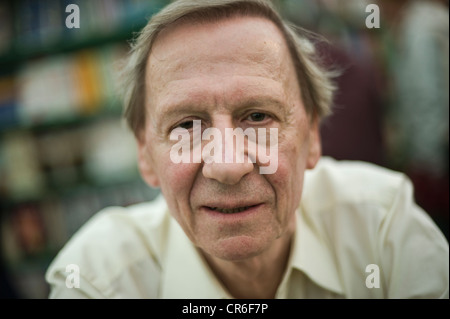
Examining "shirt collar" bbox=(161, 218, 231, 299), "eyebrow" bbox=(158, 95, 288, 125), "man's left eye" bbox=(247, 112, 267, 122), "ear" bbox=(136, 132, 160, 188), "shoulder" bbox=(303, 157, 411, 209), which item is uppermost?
"eyebrow" bbox=(158, 95, 288, 125)

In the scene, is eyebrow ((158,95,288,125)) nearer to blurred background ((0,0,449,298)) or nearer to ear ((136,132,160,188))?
ear ((136,132,160,188))

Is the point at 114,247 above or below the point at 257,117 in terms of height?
→ below

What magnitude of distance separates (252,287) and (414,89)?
1.55 m

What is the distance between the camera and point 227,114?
86cm

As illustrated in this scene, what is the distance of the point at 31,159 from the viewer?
2.65 meters

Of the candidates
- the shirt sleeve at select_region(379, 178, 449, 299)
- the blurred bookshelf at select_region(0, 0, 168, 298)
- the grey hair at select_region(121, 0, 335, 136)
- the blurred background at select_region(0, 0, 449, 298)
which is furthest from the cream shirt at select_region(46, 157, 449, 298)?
the blurred bookshelf at select_region(0, 0, 168, 298)

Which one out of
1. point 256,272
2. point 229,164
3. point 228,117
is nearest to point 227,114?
point 228,117

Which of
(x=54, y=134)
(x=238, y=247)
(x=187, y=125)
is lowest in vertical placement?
(x=238, y=247)

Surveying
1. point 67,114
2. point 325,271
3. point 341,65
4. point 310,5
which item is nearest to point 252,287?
point 325,271

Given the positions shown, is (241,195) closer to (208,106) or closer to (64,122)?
(208,106)

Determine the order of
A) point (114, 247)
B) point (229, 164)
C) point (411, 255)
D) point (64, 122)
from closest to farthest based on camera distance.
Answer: point (229, 164) < point (411, 255) < point (114, 247) < point (64, 122)

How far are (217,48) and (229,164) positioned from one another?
253mm

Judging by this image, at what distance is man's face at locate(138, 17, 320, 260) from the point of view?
850 millimetres
